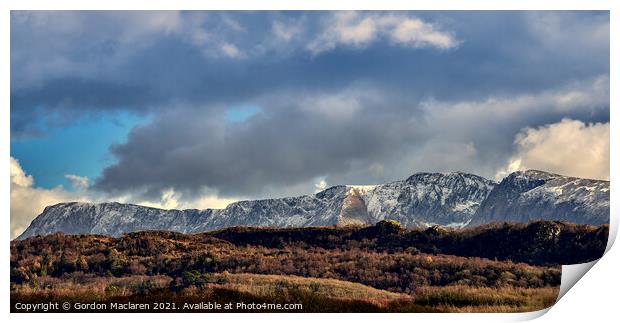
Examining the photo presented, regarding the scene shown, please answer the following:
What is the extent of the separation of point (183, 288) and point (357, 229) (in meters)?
14.2

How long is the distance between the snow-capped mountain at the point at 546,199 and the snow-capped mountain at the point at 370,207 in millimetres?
59

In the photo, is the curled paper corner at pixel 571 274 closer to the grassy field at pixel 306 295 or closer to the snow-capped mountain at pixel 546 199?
the grassy field at pixel 306 295

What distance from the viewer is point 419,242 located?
52031 mm

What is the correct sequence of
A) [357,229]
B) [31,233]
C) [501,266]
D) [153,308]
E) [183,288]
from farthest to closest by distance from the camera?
[357,229] < [31,233] < [501,266] < [183,288] < [153,308]

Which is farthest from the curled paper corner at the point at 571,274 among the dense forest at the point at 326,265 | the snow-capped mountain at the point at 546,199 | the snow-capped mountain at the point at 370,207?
the snow-capped mountain at the point at 370,207

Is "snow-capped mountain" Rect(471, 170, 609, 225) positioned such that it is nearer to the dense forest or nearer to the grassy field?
the dense forest

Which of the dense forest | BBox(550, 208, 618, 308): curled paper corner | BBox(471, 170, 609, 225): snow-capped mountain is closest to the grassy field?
the dense forest

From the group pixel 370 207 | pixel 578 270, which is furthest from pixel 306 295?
pixel 578 270

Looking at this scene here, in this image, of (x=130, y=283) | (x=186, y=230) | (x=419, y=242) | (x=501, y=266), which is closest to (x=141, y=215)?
(x=186, y=230)

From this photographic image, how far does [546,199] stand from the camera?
51844mm

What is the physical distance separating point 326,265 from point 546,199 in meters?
14.4

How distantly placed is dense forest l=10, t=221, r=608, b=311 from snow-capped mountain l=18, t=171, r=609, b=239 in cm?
Answer: 91

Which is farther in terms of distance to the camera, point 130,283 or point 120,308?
point 130,283

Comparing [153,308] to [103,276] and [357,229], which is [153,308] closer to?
[103,276]
